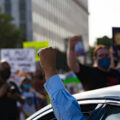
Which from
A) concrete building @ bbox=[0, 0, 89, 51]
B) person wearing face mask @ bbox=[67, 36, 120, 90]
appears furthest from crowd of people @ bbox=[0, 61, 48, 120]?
concrete building @ bbox=[0, 0, 89, 51]

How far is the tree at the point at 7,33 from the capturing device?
160 feet

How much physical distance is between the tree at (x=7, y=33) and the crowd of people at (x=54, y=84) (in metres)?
38.7

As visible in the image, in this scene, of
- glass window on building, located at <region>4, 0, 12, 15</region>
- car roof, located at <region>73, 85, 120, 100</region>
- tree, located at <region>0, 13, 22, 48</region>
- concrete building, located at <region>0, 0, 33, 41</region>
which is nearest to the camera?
car roof, located at <region>73, 85, 120, 100</region>

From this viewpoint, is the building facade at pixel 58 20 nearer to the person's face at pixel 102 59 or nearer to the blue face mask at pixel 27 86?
the blue face mask at pixel 27 86

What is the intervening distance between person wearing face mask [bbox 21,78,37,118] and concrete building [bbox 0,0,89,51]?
185 feet

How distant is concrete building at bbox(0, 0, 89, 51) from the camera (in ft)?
234

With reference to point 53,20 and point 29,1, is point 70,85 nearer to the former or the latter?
point 29,1

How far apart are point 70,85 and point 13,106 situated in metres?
4.48

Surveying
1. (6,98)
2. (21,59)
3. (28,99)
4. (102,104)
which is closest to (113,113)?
(102,104)

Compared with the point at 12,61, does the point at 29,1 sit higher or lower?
higher

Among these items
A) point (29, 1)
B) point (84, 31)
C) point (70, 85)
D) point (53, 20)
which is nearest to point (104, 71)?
point (70, 85)

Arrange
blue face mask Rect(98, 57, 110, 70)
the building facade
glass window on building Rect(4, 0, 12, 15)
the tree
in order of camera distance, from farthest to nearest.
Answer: glass window on building Rect(4, 0, 12, 15) < the building facade < the tree < blue face mask Rect(98, 57, 110, 70)

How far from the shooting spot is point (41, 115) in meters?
2.85

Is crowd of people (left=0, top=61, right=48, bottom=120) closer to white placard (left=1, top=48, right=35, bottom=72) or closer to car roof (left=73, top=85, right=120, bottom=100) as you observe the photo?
white placard (left=1, top=48, right=35, bottom=72)
